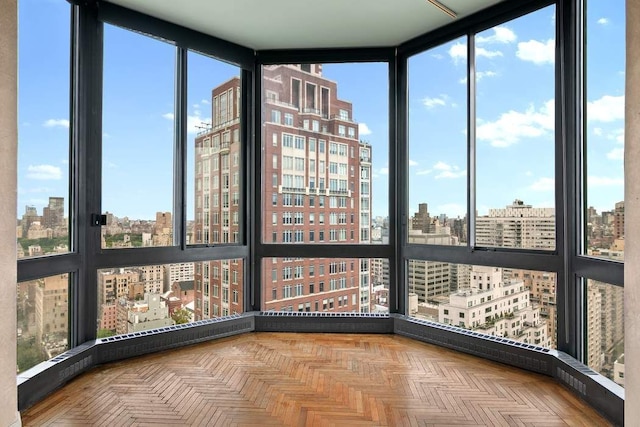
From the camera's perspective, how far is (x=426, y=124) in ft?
16.4

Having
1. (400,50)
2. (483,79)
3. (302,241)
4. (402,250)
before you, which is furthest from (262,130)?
(483,79)

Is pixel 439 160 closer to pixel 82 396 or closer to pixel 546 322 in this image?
pixel 546 322

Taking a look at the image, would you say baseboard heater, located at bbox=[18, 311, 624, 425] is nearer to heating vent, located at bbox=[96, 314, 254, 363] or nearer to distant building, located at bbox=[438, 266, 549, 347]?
heating vent, located at bbox=[96, 314, 254, 363]

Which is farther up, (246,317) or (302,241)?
(302,241)

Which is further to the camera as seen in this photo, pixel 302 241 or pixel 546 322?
pixel 302 241

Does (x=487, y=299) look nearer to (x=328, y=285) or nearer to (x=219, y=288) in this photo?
(x=328, y=285)

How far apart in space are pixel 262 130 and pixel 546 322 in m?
3.90

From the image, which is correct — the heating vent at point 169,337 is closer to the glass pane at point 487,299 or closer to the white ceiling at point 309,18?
the glass pane at point 487,299

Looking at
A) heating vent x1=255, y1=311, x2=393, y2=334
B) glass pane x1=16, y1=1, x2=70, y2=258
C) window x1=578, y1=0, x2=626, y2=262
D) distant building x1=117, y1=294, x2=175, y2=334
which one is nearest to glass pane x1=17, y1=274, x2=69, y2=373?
glass pane x1=16, y1=1, x2=70, y2=258

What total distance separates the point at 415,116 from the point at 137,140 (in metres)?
3.22

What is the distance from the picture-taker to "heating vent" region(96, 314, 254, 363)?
4168 mm

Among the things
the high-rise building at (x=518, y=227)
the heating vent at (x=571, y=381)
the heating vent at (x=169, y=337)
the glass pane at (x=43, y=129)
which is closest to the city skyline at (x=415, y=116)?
the glass pane at (x=43, y=129)

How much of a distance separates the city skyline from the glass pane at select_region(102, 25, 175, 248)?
0.4 inches

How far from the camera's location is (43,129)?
3.69 metres
